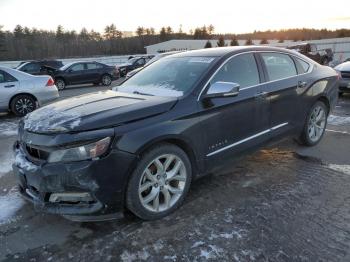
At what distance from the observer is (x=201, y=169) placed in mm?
4176

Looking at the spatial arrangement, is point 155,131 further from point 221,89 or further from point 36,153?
point 36,153

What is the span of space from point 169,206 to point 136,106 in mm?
1085

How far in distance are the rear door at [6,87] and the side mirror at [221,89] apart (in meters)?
7.89

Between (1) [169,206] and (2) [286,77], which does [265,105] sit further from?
(1) [169,206]

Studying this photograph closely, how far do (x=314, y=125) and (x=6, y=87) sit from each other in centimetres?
812

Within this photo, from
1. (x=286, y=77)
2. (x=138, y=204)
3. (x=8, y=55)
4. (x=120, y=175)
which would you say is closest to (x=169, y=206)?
(x=138, y=204)

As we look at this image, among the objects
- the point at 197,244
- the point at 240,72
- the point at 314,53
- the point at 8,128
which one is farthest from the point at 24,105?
the point at 314,53

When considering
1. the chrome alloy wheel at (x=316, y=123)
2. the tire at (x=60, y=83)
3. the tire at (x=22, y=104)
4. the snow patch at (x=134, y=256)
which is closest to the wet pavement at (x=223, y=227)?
the snow patch at (x=134, y=256)

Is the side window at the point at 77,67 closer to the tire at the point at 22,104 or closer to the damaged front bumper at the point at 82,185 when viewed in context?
the tire at the point at 22,104

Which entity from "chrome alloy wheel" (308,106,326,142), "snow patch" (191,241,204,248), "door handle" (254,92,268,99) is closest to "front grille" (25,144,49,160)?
"snow patch" (191,241,204,248)

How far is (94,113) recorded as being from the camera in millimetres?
3664

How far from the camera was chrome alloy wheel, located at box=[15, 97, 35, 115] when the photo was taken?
10469 millimetres

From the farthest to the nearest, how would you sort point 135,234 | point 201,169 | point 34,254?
point 201,169
point 135,234
point 34,254

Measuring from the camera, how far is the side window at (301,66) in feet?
18.5
